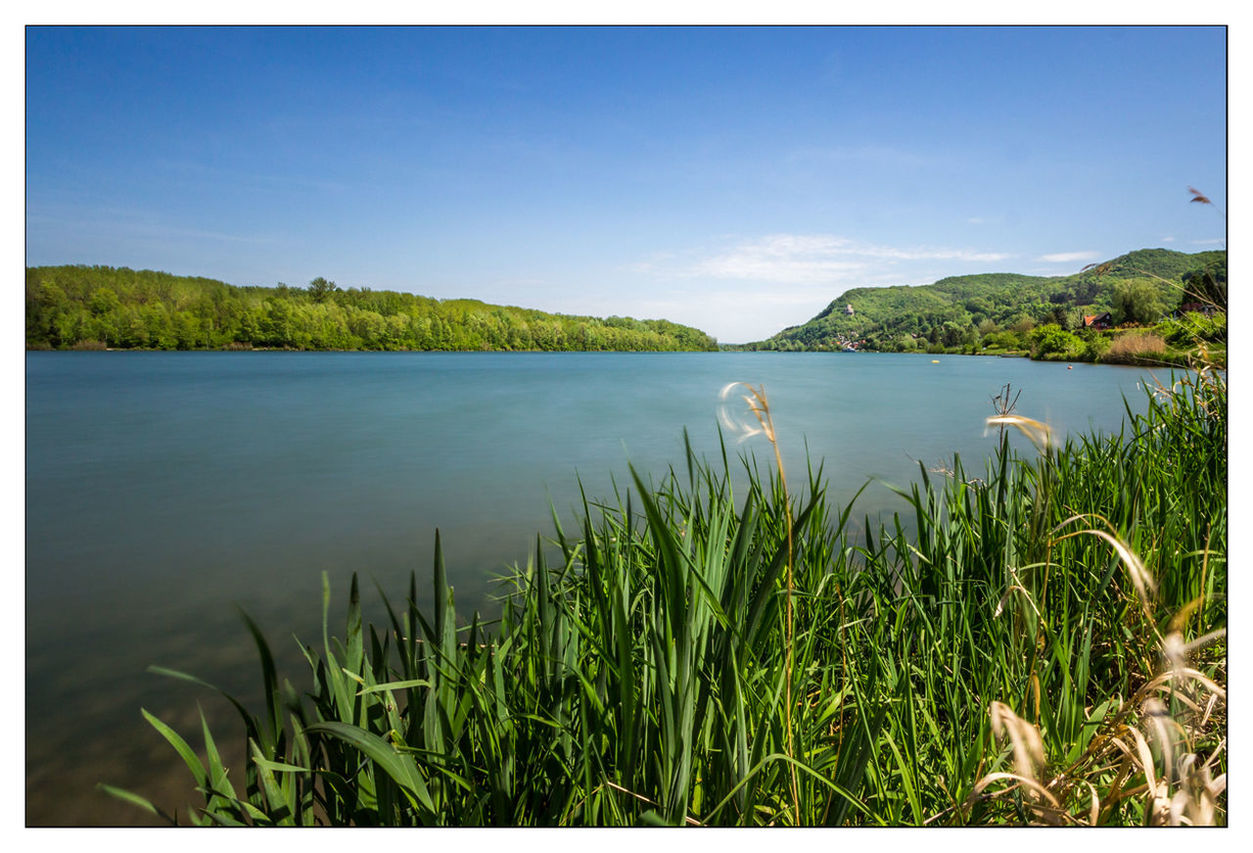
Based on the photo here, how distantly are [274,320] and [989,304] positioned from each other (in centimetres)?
587

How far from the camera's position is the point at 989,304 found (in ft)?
15.4

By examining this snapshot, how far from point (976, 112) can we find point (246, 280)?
14.0 feet

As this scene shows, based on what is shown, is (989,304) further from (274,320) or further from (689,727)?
(274,320)

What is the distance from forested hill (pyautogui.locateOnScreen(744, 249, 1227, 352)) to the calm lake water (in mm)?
413

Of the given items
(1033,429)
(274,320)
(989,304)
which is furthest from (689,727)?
(274,320)

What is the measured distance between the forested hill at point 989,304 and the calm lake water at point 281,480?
41 cm

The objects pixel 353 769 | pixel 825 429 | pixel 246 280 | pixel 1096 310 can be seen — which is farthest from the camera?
pixel 825 429

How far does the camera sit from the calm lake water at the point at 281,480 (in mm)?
2336

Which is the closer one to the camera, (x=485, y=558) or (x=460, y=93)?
(x=460, y=93)

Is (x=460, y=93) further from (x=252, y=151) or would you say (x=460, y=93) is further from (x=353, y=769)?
(x=353, y=769)

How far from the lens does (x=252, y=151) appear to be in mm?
3314

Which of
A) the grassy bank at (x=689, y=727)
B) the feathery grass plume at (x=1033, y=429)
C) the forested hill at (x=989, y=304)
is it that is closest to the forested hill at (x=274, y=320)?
the forested hill at (x=989, y=304)

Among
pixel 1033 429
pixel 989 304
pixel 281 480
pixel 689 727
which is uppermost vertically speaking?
pixel 989 304
